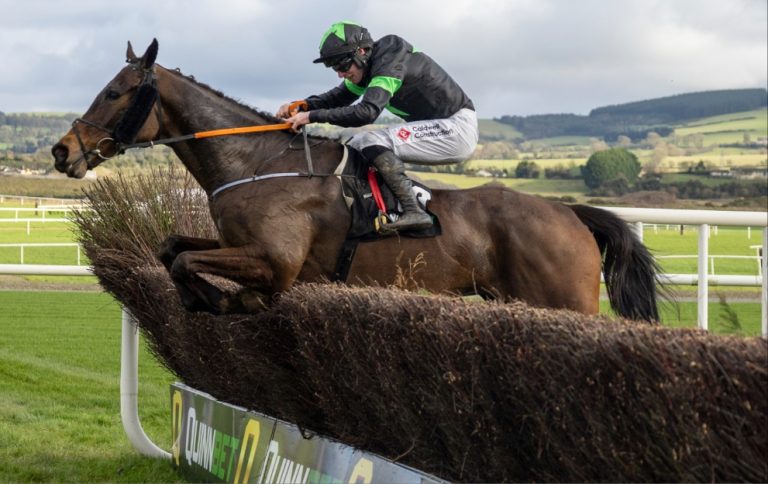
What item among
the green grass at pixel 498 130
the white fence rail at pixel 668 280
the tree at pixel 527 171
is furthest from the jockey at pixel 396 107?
the green grass at pixel 498 130

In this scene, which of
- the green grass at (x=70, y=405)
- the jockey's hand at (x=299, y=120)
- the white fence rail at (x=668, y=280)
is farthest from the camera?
the green grass at (x=70, y=405)

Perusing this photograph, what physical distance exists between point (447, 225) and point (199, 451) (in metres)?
1.62

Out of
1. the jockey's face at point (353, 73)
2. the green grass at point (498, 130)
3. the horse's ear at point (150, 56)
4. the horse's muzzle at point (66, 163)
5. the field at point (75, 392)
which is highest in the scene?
the green grass at point (498, 130)

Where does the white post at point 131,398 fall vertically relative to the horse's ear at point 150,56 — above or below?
below

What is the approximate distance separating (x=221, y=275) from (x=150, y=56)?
1227 mm

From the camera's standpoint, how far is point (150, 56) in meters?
5.28

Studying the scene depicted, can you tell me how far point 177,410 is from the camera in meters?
5.69

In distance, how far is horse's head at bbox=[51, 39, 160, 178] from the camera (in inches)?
202

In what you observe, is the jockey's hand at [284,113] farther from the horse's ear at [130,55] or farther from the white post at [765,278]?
the white post at [765,278]

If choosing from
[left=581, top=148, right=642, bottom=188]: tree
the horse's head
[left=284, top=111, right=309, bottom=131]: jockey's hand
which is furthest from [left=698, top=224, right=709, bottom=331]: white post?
[left=581, top=148, right=642, bottom=188]: tree

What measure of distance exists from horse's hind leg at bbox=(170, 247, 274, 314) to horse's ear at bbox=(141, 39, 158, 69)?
105cm

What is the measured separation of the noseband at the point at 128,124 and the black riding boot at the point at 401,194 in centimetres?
116

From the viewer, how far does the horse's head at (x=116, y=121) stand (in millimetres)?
5141

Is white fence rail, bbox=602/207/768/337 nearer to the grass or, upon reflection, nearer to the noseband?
the grass
